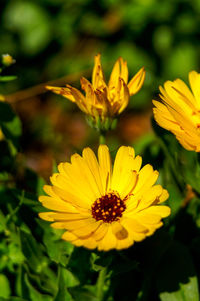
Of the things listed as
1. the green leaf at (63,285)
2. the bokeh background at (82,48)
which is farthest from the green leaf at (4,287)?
the bokeh background at (82,48)

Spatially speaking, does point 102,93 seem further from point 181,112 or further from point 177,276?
point 177,276

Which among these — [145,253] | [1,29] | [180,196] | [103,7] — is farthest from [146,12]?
[145,253]

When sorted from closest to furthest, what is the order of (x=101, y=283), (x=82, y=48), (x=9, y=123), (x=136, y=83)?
(x=101, y=283) < (x=136, y=83) < (x=9, y=123) < (x=82, y=48)

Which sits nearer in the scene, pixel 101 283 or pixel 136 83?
pixel 101 283

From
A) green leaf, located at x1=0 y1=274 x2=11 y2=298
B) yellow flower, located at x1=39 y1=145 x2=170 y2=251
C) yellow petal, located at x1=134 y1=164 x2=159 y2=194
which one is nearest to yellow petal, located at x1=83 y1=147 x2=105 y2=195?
yellow flower, located at x1=39 y1=145 x2=170 y2=251

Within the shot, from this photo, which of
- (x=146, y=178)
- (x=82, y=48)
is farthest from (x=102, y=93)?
(x=82, y=48)
